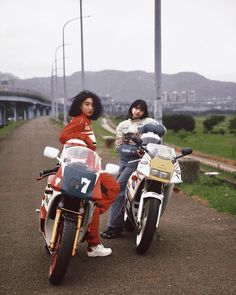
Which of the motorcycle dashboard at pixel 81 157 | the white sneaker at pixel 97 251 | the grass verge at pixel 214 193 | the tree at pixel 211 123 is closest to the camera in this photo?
the motorcycle dashboard at pixel 81 157

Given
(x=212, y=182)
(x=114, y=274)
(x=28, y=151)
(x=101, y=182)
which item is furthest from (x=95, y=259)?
(x=28, y=151)

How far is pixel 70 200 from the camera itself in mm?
4777

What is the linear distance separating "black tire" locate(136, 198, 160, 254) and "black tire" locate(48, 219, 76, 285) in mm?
1057

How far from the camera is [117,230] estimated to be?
258 inches

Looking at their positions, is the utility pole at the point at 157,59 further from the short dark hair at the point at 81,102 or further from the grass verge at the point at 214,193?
the short dark hair at the point at 81,102

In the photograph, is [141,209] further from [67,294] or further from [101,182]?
[67,294]

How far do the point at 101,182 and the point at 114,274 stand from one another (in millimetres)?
897

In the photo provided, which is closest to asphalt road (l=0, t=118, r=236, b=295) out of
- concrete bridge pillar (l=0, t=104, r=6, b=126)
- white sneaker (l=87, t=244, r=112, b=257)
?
white sneaker (l=87, t=244, r=112, b=257)

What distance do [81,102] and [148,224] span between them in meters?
1.47

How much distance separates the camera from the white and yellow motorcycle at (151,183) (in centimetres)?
545

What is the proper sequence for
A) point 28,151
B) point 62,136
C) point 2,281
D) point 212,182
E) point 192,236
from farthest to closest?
point 28,151 → point 212,182 → point 192,236 → point 62,136 → point 2,281

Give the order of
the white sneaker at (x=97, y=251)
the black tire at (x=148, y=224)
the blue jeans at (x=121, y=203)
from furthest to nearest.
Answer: the blue jeans at (x=121, y=203), the white sneaker at (x=97, y=251), the black tire at (x=148, y=224)

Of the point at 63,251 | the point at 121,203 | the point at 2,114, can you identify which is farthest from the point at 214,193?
the point at 2,114

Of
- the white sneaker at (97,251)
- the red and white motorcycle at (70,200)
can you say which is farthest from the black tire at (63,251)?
the white sneaker at (97,251)
